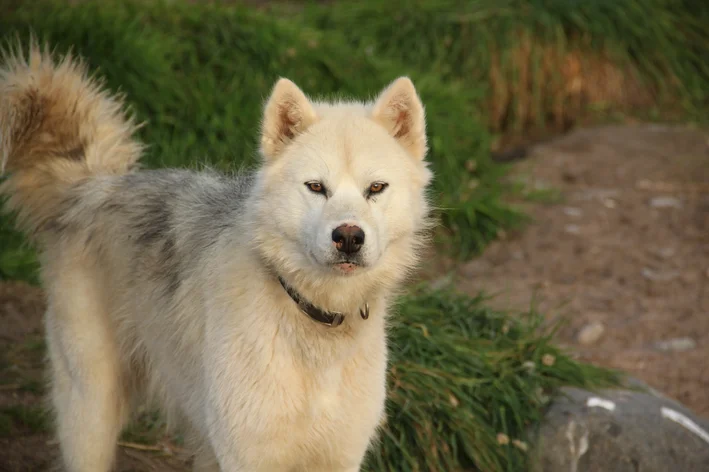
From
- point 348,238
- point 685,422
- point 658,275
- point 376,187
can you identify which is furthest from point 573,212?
point 348,238

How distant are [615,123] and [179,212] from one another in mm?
6853

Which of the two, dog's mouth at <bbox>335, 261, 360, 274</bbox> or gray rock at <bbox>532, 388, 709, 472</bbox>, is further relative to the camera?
gray rock at <bbox>532, 388, 709, 472</bbox>

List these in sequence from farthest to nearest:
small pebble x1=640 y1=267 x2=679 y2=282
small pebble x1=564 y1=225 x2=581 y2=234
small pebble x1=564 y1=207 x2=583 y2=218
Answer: small pebble x1=564 y1=207 x2=583 y2=218
small pebble x1=564 y1=225 x2=581 y2=234
small pebble x1=640 y1=267 x2=679 y2=282

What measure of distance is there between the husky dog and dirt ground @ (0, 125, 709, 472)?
0.89 meters

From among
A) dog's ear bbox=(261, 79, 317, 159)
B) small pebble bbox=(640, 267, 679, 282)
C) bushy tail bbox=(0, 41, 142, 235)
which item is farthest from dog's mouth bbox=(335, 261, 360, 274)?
small pebble bbox=(640, 267, 679, 282)

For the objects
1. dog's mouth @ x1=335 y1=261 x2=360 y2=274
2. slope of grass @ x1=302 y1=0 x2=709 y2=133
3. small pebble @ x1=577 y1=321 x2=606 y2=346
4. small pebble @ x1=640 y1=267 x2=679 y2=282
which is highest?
slope of grass @ x1=302 y1=0 x2=709 y2=133

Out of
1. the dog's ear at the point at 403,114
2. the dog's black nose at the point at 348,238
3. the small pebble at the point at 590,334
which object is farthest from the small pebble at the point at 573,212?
the dog's black nose at the point at 348,238

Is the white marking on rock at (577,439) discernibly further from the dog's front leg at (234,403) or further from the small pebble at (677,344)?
the dog's front leg at (234,403)

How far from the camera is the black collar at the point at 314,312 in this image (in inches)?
153

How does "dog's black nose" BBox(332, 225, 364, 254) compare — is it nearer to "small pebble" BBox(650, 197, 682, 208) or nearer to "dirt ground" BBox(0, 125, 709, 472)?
"dirt ground" BBox(0, 125, 709, 472)

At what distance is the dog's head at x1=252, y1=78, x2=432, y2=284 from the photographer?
365cm

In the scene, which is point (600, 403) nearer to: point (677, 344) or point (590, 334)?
point (590, 334)

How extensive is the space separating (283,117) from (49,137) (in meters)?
1.30

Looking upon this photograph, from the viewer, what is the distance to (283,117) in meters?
3.93
